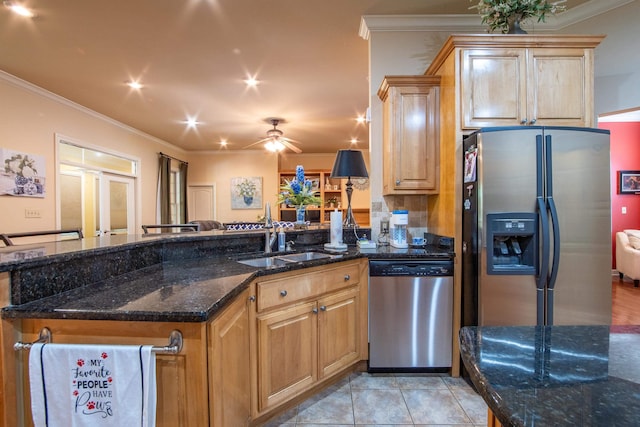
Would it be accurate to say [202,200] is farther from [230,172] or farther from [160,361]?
[160,361]

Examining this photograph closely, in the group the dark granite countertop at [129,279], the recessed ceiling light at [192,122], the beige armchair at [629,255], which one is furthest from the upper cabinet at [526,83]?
the recessed ceiling light at [192,122]

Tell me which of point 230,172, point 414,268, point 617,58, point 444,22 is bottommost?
point 414,268

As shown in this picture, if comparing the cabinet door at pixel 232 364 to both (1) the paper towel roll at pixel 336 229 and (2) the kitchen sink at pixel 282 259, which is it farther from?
(1) the paper towel roll at pixel 336 229

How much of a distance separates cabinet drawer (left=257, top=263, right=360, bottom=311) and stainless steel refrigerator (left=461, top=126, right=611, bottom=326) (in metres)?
0.88

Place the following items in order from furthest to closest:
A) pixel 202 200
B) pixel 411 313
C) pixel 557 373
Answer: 1. pixel 202 200
2. pixel 411 313
3. pixel 557 373

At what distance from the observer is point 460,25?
264cm

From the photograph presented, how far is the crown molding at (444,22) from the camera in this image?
255cm

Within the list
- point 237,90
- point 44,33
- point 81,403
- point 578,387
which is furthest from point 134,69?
point 578,387

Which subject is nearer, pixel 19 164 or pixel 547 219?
pixel 547 219

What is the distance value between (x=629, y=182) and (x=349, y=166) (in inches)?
225

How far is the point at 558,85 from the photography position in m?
2.08

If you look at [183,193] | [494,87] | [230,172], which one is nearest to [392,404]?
[494,87]

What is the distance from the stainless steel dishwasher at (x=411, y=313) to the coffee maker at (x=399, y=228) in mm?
331

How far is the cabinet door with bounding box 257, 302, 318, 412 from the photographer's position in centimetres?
161
